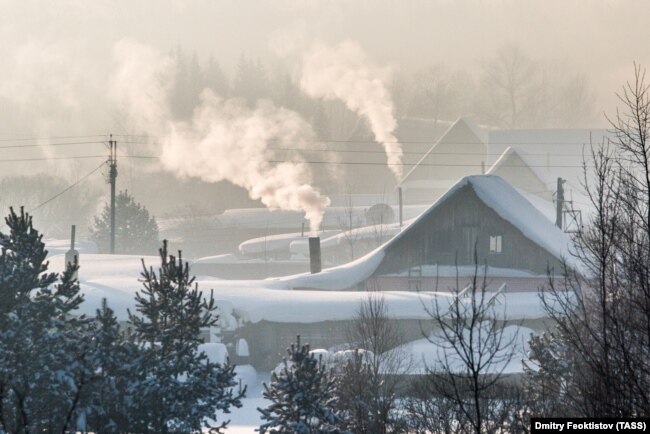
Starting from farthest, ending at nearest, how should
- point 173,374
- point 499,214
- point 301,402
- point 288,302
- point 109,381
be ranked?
point 499,214
point 288,302
point 173,374
point 109,381
point 301,402

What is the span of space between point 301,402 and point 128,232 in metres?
51.7

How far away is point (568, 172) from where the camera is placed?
83.6m

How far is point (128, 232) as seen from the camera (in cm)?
6731

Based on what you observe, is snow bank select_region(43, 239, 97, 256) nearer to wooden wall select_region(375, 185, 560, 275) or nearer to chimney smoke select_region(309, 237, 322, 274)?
chimney smoke select_region(309, 237, 322, 274)

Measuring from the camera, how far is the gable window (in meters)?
39.8

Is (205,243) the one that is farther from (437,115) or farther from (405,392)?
(405,392)

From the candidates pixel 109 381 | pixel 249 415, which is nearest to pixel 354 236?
pixel 249 415

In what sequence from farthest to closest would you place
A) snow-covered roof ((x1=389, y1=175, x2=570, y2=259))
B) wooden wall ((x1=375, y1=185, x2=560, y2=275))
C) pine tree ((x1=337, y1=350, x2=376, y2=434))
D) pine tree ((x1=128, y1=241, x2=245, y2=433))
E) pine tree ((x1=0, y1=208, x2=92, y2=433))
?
wooden wall ((x1=375, y1=185, x2=560, y2=275))
snow-covered roof ((x1=389, y1=175, x2=570, y2=259))
pine tree ((x1=337, y1=350, x2=376, y2=434))
pine tree ((x1=128, y1=241, x2=245, y2=433))
pine tree ((x1=0, y1=208, x2=92, y2=433))

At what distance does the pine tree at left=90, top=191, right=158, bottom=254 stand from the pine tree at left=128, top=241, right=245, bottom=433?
4812cm

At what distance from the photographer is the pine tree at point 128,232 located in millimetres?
66938

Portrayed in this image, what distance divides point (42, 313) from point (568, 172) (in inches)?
2746

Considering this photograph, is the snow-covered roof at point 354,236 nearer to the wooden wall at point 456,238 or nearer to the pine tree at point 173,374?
the wooden wall at point 456,238

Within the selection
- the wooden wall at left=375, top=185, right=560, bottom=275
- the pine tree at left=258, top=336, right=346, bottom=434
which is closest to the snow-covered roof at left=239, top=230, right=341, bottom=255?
the wooden wall at left=375, top=185, right=560, bottom=275

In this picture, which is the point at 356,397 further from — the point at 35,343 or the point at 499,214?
the point at 499,214
